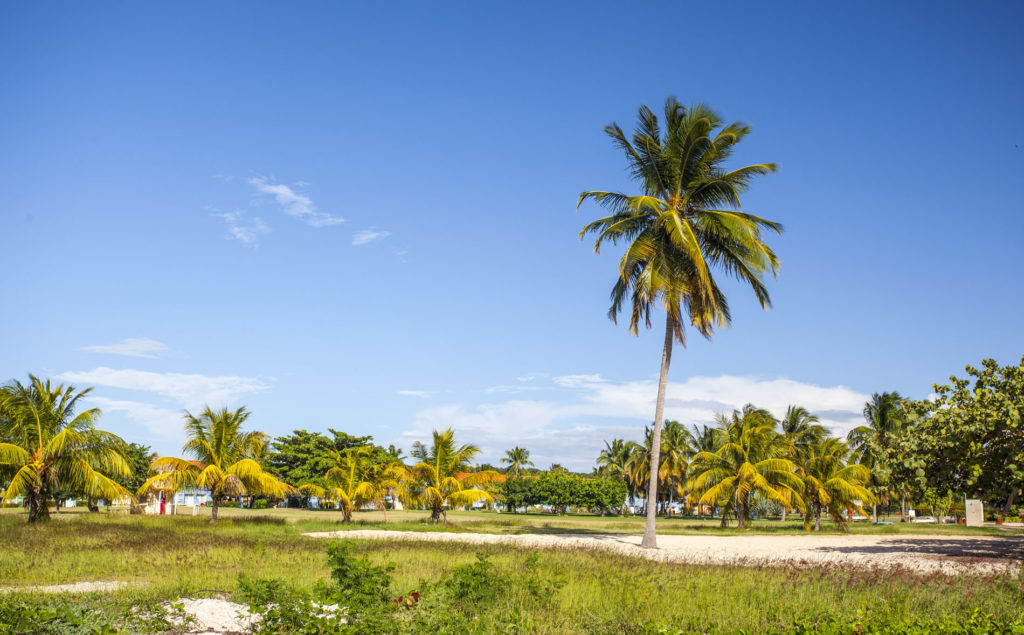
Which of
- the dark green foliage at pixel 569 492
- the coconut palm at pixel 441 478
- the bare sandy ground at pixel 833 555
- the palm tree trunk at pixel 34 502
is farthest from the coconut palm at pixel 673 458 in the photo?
the palm tree trunk at pixel 34 502

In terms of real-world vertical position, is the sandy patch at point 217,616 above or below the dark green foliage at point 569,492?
above

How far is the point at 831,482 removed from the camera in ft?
118

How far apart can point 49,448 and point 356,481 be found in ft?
41.9

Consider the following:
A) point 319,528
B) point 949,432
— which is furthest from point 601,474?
point 949,432

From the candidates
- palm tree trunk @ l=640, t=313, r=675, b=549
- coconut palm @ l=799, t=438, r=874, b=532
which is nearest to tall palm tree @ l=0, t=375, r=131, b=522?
palm tree trunk @ l=640, t=313, r=675, b=549

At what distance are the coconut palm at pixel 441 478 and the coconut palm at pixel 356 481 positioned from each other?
0.83m

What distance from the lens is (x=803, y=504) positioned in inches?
1352

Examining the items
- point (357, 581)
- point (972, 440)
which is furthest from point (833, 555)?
point (357, 581)

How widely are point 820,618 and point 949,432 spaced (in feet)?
44.3

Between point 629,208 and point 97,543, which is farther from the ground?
point 629,208

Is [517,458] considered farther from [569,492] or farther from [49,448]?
[49,448]

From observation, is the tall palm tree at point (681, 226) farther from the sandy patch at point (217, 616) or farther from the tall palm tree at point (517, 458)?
the tall palm tree at point (517, 458)

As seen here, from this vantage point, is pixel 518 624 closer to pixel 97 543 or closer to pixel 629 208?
pixel 97 543

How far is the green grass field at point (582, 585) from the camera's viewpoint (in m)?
7.96
